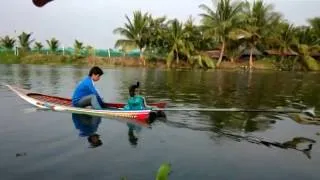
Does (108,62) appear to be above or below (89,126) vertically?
above

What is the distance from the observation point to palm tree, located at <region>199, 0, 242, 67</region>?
4653 cm

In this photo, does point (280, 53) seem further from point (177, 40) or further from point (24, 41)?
point (24, 41)

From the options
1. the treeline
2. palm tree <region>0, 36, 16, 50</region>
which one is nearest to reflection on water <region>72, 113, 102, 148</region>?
the treeline

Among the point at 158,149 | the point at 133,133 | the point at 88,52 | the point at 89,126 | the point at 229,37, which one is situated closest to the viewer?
the point at 158,149

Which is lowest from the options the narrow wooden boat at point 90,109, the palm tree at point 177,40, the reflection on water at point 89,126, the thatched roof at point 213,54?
the reflection on water at point 89,126

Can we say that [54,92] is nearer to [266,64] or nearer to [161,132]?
[161,132]

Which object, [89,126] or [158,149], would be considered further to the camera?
[89,126]

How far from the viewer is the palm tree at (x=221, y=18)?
4653 centimetres

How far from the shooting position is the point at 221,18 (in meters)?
46.8

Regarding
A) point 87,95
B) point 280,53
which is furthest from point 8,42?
point 87,95

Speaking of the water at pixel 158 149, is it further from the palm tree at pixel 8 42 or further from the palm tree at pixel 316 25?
the palm tree at pixel 8 42

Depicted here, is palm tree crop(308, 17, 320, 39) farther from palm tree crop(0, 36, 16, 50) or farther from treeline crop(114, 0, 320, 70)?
palm tree crop(0, 36, 16, 50)

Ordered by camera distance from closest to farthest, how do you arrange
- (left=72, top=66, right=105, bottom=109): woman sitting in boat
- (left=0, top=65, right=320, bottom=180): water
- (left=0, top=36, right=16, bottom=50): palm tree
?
(left=0, top=65, right=320, bottom=180): water → (left=72, top=66, right=105, bottom=109): woman sitting in boat → (left=0, top=36, right=16, bottom=50): palm tree

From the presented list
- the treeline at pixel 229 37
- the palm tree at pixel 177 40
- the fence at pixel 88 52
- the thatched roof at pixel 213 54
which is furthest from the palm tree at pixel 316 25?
the fence at pixel 88 52
